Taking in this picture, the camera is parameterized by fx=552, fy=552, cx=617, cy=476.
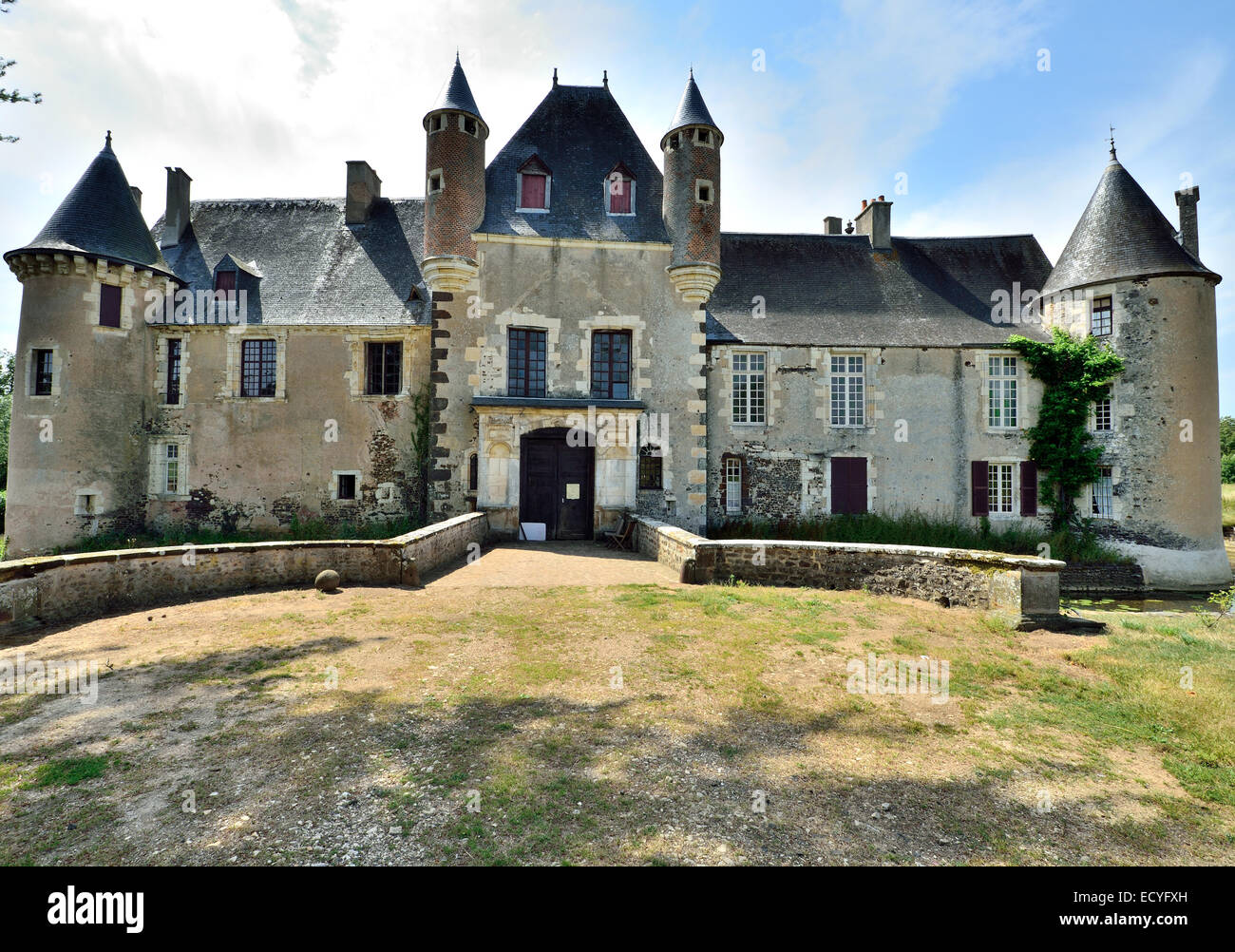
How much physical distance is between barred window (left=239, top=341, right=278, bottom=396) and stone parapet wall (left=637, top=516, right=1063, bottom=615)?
1369cm

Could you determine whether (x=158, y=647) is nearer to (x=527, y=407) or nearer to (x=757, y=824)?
(x=757, y=824)

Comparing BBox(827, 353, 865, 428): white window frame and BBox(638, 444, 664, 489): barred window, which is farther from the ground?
BBox(827, 353, 865, 428): white window frame

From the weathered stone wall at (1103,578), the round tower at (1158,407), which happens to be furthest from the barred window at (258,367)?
the round tower at (1158,407)

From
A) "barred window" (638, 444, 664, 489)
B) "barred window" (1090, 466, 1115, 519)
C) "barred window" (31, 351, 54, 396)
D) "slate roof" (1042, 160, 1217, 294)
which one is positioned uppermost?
"slate roof" (1042, 160, 1217, 294)

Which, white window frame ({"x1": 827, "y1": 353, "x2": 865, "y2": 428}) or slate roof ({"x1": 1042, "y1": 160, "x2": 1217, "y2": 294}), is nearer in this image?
slate roof ({"x1": 1042, "y1": 160, "x2": 1217, "y2": 294})

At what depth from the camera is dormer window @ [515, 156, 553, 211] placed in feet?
51.4

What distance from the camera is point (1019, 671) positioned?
552 centimetres

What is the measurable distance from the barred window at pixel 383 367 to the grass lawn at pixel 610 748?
10.9 meters

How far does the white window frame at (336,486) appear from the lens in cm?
1642

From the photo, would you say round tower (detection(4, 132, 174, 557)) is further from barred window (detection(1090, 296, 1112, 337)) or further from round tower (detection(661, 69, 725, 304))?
barred window (detection(1090, 296, 1112, 337))

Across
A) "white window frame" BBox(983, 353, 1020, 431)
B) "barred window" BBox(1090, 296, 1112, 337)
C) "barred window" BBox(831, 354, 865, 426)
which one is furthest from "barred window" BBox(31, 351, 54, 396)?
"barred window" BBox(1090, 296, 1112, 337)

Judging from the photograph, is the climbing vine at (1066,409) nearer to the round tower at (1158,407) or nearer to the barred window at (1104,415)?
the barred window at (1104,415)

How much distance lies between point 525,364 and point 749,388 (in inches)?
282
